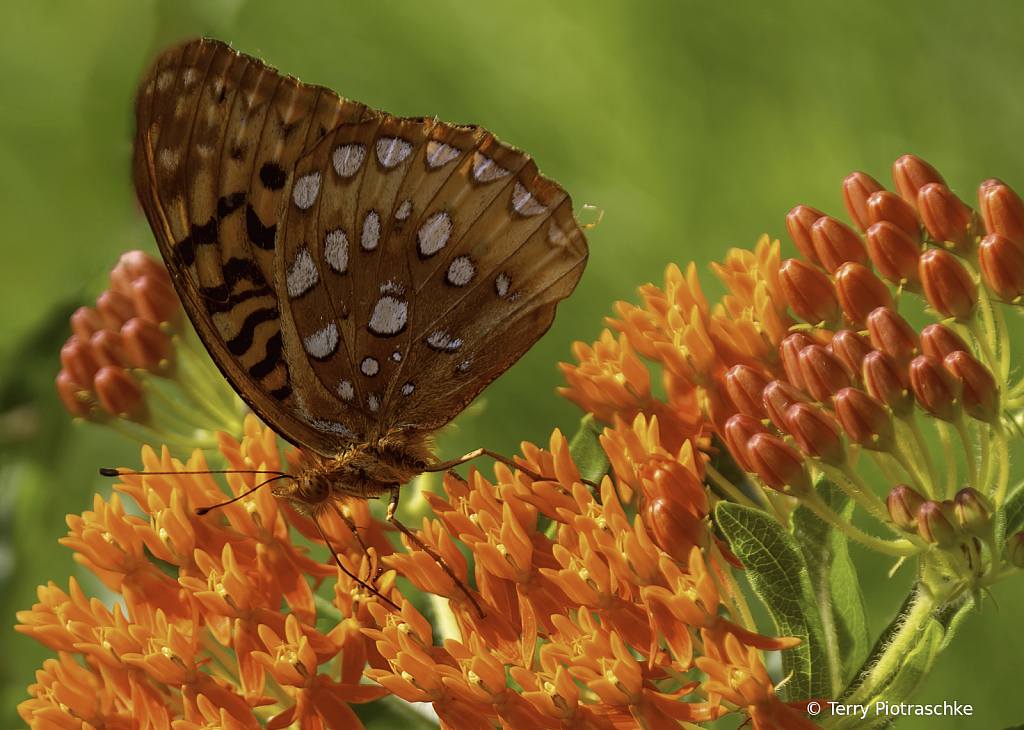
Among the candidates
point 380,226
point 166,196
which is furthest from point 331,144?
point 166,196

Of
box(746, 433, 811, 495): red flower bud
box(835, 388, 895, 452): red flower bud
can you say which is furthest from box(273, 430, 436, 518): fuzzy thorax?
box(835, 388, 895, 452): red flower bud

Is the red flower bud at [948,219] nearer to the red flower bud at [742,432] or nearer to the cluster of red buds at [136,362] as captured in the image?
the red flower bud at [742,432]

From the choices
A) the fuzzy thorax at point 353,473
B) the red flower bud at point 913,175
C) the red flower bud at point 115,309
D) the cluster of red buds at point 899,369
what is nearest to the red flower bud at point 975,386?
the cluster of red buds at point 899,369

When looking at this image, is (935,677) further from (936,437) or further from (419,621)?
(419,621)

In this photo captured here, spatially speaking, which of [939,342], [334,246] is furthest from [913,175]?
[334,246]

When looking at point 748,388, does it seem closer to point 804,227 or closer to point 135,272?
point 804,227

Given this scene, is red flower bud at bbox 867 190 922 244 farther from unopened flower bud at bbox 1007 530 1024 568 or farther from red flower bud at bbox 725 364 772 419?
unopened flower bud at bbox 1007 530 1024 568
